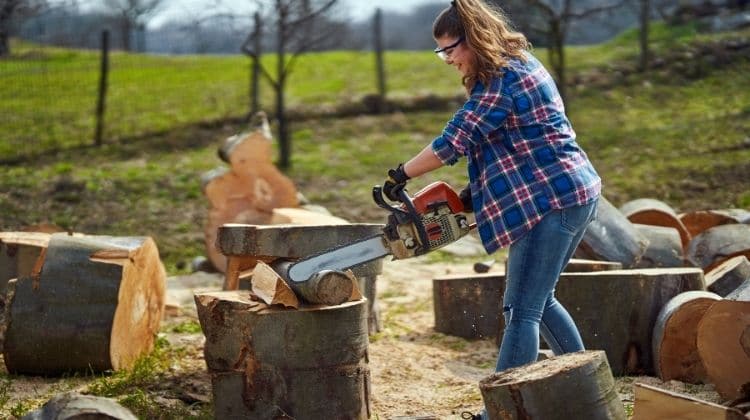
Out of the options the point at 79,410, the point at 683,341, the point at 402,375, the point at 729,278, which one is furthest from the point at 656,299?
the point at 79,410

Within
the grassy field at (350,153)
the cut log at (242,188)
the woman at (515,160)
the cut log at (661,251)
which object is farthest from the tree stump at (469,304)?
the grassy field at (350,153)

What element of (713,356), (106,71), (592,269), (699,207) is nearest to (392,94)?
(106,71)

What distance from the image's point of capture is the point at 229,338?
4.63 meters

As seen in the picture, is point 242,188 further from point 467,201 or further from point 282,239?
point 467,201

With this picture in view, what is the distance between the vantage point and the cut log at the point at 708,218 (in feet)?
25.2

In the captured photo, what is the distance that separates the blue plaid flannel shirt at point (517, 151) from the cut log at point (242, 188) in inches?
194

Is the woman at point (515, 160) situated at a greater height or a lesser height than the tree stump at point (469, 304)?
greater

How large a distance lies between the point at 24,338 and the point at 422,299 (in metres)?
3.18

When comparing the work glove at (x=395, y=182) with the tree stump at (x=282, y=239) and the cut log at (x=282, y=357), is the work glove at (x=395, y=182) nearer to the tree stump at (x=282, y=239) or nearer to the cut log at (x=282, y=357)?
the cut log at (x=282, y=357)

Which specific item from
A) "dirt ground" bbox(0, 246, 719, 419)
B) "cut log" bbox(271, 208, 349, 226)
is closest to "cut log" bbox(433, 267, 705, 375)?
"dirt ground" bbox(0, 246, 719, 419)

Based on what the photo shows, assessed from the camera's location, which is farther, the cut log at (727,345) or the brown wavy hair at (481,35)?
the cut log at (727,345)

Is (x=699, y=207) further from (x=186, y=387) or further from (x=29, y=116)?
(x=29, y=116)

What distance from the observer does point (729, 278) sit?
5.99m

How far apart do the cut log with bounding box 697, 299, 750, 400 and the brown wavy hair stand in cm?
146
